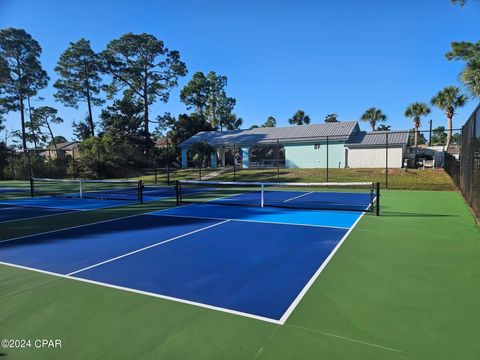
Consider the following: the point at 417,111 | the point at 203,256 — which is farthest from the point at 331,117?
the point at 203,256

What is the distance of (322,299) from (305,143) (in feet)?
92.9

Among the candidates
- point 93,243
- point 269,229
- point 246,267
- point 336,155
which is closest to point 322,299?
point 246,267

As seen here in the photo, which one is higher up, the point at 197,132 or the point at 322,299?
the point at 197,132

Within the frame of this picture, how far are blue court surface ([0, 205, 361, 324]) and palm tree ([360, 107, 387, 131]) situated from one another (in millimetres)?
45934

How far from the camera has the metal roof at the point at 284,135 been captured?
101ft

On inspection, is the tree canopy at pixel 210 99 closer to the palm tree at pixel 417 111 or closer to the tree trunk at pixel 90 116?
the tree trunk at pixel 90 116

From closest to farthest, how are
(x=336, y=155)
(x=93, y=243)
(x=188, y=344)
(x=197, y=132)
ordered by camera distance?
1. (x=188, y=344)
2. (x=93, y=243)
3. (x=336, y=155)
4. (x=197, y=132)

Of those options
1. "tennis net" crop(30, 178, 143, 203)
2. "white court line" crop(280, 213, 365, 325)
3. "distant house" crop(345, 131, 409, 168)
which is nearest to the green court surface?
"white court line" crop(280, 213, 365, 325)

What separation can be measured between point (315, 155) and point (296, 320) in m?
28.4

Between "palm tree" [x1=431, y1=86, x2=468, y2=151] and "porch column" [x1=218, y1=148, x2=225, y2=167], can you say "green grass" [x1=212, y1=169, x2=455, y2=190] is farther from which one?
"palm tree" [x1=431, y1=86, x2=468, y2=151]

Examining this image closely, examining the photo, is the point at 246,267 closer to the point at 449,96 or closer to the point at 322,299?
the point at 322,299

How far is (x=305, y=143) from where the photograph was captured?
31156 millimetres

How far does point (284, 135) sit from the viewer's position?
33.7 meters

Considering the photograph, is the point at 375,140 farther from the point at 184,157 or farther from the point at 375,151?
the point at 184,157
